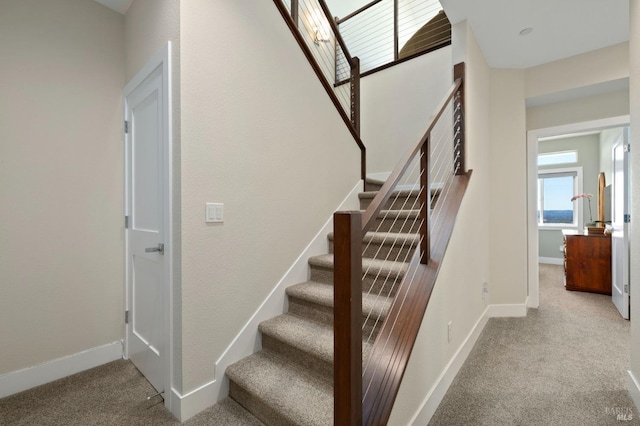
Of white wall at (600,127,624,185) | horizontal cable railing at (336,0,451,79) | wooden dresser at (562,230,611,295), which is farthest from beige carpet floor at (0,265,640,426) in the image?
white wall at (600,127,624,185)

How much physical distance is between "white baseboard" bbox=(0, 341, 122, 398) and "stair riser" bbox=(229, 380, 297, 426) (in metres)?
1.17

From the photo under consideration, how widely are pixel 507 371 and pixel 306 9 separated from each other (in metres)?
4.45

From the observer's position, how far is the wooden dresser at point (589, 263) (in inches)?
148

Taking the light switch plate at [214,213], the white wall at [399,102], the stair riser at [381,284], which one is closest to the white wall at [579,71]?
the white wall at [399,102]

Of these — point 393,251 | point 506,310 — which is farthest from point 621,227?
point 393,251

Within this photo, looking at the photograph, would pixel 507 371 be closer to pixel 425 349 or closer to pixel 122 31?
pixel 425 349

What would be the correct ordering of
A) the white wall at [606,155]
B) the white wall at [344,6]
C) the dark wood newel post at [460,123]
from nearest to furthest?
1. the dark wood newel post at [460,123]
2. the white wall at [344,6]
3. the white wall at [606,155]

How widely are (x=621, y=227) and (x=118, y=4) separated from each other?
511 centimetres

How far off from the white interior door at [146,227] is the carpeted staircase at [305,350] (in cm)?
59

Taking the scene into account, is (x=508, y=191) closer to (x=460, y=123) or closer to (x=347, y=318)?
(x=460, y=123)

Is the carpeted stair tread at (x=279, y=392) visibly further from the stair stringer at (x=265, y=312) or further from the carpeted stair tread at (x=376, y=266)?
the carpeted stair tread at (x=376, y=266)

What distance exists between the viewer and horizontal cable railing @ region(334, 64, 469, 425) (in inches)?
37.0

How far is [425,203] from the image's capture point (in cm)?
153

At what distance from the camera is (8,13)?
1.78m
